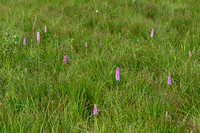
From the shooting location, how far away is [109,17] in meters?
4.53

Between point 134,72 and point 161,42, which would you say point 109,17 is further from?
point 134,72

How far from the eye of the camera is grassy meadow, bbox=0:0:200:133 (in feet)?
5.80

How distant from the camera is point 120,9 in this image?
5086 millimetres

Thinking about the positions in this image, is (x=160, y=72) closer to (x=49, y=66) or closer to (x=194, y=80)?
(x=194, y=80)

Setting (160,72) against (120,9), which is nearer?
(160,72)

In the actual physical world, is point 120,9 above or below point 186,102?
above

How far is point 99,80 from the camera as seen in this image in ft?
7.57

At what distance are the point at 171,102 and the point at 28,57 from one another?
1557 millimetres

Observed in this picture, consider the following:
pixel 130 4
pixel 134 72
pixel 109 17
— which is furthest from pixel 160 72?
pixel 130 4

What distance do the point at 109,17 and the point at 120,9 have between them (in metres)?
0.66

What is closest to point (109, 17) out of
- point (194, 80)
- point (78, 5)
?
point (78, 5)

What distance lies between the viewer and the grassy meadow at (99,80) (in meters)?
1.77

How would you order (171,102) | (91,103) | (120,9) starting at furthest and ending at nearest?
(120,9), (91,103), (171,102)

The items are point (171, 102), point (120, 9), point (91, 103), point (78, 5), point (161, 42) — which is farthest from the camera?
point (78, 5)
